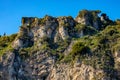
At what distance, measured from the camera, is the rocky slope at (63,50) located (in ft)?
218

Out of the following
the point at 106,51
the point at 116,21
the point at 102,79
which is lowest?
the point at 102,79

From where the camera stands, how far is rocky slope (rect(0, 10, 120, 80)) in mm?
66375

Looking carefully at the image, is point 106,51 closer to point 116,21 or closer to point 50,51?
point 50,51

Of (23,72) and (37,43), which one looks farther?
(37,43)

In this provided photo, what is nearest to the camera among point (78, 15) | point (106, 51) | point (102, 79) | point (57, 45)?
point (102, 79)

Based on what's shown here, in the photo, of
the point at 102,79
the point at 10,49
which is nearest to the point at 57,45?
the point at 10,49

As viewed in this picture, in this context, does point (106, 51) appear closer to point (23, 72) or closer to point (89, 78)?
point (89, 78)

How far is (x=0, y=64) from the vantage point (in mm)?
70188

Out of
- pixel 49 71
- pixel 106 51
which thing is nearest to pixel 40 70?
pixel 49 71

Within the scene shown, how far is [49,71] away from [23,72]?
14.4ft

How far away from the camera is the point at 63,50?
7250cm

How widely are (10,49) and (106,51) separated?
1666cm

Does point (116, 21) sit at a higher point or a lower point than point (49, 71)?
higher

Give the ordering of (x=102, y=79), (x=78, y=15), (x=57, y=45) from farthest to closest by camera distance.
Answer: (x=78, y=15), (x=57, y=45), (x=102, y=79)
